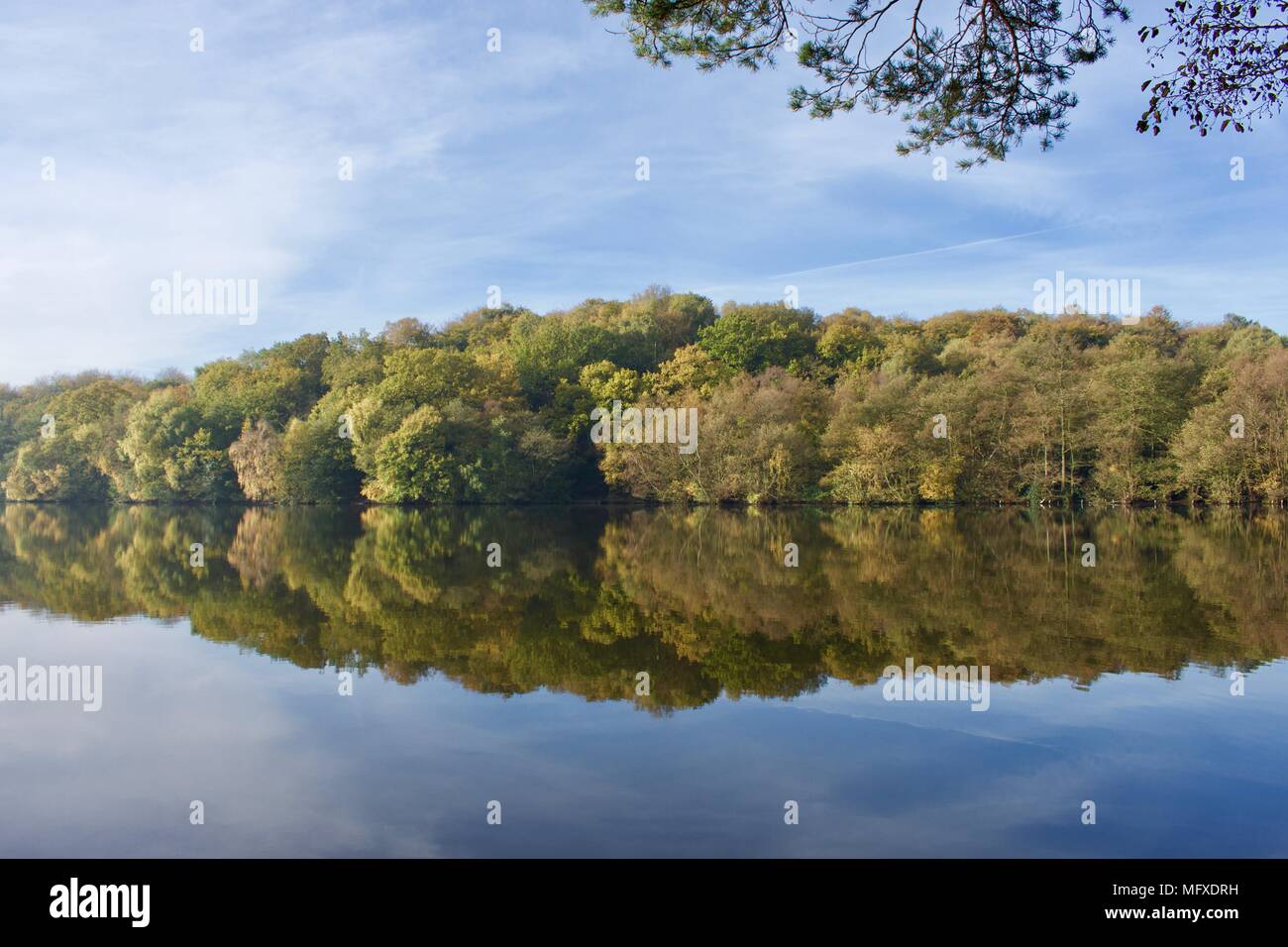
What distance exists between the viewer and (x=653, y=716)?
7.72 metres

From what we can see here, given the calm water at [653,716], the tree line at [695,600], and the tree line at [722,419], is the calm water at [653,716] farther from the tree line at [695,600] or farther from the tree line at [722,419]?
the tree line at [722,419]

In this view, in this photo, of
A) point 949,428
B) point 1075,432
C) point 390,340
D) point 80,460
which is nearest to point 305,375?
point 390,340

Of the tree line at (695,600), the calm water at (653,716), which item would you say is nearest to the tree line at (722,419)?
the tree line at (695,600)

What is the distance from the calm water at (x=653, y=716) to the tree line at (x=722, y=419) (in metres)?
28.3

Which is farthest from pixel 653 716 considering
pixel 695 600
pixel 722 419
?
pixel 722 419

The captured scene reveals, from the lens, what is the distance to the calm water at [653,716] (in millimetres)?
5492

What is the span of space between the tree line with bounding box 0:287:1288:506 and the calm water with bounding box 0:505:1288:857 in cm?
2834

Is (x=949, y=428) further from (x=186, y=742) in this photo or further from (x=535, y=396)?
(x=186, y=742)

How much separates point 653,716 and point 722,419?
39364mm

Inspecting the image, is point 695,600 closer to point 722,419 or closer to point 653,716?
point 653,716

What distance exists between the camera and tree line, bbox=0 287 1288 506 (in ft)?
143

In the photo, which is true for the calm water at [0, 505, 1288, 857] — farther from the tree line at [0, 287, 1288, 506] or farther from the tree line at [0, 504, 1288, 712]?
the tree line at [0, 287, 1288, 506]

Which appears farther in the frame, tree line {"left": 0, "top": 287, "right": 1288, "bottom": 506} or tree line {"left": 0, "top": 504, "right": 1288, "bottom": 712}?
tree line {"left": 0, "top": 287, "right": 1288, "bottom": 506}

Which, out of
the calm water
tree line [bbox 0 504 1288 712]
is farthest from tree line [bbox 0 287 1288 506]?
the calm water
